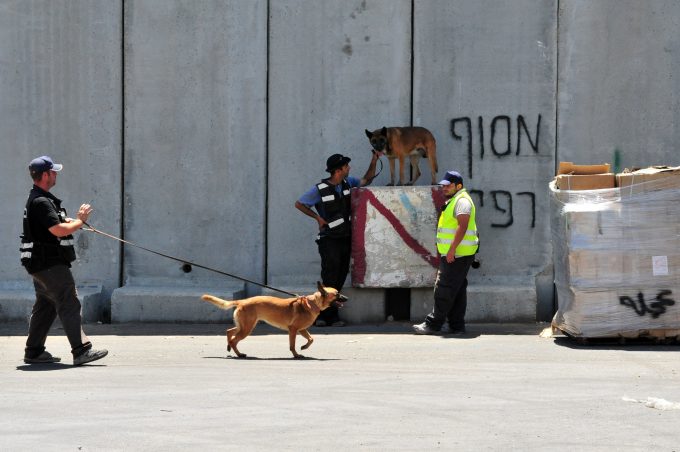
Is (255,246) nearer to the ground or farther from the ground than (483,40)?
nearer to the ground

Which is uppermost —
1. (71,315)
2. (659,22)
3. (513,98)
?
(659,22)

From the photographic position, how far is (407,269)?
12.3 meters

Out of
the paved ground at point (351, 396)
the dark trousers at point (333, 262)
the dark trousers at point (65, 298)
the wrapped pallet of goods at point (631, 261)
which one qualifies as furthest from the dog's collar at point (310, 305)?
the wrapped pallet of goods at point (631, 261)

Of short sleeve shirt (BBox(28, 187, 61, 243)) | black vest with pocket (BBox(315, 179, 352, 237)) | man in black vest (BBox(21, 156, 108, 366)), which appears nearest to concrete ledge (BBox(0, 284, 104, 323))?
black vest with pocket (BBox(315, 179, 352, 237))

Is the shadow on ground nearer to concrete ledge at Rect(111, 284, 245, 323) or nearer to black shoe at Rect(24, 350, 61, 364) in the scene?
concrete ledge at Rect(111, 284, 245, 323)

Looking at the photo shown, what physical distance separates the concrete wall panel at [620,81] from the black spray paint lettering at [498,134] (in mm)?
461

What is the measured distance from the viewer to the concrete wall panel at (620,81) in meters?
12.4

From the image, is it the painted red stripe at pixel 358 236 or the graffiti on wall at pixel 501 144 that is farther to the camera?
the graffiti on wall at pixel 501 144

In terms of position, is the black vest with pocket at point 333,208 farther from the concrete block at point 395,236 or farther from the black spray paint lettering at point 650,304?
the black spray paint lettering at point 650,304

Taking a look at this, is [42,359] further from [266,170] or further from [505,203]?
[505,203]

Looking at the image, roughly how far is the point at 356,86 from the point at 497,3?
6.20 ft

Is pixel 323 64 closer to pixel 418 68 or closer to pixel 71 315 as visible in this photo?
pixel 418 68

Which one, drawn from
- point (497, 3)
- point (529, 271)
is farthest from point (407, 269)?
Answer: point (497, 3)

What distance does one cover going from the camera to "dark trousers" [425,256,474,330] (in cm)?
1134
